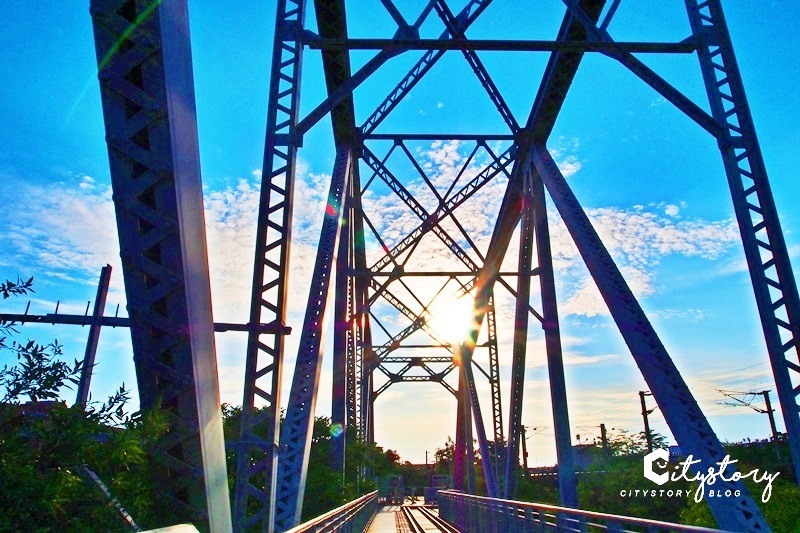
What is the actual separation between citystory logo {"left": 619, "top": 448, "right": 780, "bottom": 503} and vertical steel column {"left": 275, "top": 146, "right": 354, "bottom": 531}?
4.22 metres

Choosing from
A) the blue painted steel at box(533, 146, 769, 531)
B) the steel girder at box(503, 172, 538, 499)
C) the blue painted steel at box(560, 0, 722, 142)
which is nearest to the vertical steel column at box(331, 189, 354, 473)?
the steel girder at box(503, 172, 538, 499)

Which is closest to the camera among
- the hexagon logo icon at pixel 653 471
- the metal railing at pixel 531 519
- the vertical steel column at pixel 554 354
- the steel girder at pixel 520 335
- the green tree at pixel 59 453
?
the green tree at pixel 59 453

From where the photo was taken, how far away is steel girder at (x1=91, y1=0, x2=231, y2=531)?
208 centimetres

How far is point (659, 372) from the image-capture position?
6699mm

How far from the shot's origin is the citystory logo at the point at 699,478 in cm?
562

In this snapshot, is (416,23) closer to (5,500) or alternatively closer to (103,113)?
(103,113)

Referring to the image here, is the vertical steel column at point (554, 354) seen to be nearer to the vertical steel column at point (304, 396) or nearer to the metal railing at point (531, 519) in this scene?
the metal railing at point (531, 519)

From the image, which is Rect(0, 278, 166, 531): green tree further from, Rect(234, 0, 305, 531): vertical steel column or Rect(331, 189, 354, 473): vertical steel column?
Rect(331, 189, 354, 473): vertical steel column

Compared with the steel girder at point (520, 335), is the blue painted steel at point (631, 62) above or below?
above

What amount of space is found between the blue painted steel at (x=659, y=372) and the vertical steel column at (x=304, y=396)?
3.81 metres

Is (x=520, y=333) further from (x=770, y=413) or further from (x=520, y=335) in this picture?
(x=770, y=413)

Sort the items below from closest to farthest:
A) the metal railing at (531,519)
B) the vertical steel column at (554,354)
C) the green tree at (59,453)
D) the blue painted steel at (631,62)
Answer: the green tree at (59,453) < the metal railing at (531,519) < the blue painted steel at (631,62) < the vertical steel column at (554,354)

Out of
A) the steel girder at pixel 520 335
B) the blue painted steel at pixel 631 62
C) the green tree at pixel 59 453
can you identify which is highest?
the blue painted steel at pixel 631 62

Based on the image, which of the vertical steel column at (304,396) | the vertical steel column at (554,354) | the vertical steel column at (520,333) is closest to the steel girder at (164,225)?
the vertical steel column at (304,396)
